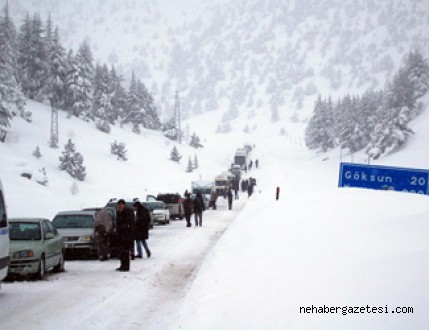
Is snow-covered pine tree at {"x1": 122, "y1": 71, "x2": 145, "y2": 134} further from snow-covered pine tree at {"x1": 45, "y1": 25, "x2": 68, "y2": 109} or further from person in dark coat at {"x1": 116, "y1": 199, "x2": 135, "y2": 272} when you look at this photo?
person in dark coat at {"x1": 116, "y1": 199, "x2": 135, "y2": 272}

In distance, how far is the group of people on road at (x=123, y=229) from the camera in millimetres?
14617

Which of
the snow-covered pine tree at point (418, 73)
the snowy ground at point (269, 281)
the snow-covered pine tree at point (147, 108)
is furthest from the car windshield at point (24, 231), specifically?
the snow-covered pine tree at point (147, 108)

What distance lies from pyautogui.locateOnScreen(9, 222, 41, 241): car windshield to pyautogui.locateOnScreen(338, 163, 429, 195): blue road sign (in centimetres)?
926

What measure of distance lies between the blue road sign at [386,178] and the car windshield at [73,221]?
8.19 metres

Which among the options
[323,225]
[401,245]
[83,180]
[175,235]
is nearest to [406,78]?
[83,180]

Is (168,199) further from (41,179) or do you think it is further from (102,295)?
(102,295)

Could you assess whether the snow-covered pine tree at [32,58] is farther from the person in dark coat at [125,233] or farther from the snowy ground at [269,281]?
the person in dark coat at [125,233]

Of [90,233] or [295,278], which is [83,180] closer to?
[90,233]

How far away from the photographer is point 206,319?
7840 millimetres

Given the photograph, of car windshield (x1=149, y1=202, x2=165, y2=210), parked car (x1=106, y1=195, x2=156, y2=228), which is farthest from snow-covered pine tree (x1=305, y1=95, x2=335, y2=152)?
car windshield (x1=149, y1=202, x2=165, y2=210)

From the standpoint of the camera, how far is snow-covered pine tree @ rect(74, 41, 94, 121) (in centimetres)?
8075

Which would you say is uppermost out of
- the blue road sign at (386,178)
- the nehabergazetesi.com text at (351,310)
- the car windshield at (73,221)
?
the blue road sign at (386,178)

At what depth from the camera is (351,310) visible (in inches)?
255

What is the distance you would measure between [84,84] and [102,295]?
241 ft
